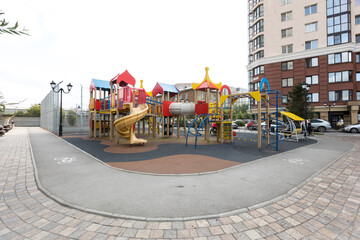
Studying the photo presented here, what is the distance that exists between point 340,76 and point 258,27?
18.1 meters

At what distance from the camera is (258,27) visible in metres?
35.4

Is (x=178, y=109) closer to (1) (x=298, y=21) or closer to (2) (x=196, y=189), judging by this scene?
(2) (x=196, y=189)

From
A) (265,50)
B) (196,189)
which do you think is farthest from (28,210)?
(265,50)

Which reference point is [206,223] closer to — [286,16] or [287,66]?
[287,66]

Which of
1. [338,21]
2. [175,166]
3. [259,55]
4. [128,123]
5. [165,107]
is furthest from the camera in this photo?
[259,55]

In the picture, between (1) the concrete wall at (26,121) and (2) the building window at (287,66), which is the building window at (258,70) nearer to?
(2) the building window at (287,66)

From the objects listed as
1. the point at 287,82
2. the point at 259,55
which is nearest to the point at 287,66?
the point at 287,82

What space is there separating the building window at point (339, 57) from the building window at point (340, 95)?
5133 mm

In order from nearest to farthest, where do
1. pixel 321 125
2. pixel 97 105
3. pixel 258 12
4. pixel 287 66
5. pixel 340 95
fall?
pixel 97 105
pixel 321 125
pixel 340 95
pixel 287 66
pixel 258 12

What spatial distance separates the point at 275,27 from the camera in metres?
32.5

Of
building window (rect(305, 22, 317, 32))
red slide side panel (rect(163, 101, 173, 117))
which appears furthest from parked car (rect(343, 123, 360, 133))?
red slide side panel (rect(163, 101, 173, 117))

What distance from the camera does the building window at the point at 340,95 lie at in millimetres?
26656

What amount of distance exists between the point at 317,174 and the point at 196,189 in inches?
164

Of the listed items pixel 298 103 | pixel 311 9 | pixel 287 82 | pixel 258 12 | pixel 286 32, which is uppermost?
pixel 258 12
